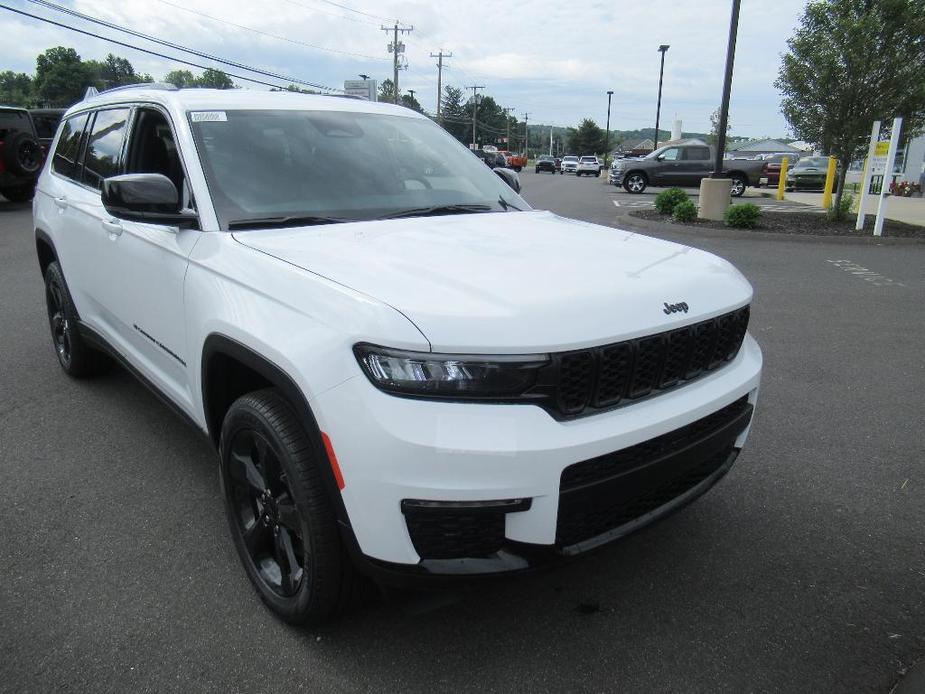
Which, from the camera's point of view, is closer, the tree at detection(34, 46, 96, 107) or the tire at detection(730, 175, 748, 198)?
the tire at detection(730, 175, 748, 198)

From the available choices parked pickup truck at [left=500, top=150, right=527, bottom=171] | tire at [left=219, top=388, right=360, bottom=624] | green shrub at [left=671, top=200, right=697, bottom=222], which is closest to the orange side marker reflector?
tire at [left=219, top=388, right=360, bottom=624]

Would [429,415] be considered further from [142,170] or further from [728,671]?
[142,170]

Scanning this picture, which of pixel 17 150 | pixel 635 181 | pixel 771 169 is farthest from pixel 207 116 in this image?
pixel 771 169

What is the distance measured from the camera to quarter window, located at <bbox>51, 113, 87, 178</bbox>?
4477 mm

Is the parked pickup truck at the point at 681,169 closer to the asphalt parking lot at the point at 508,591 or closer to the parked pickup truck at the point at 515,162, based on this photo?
the parked pickup truck at the point at 515,162

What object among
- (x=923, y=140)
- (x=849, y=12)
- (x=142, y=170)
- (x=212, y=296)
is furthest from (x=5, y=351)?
(x=923, y=140)

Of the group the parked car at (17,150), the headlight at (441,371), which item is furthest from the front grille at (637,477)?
the parked car at (17,150)

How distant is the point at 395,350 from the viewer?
1.91m

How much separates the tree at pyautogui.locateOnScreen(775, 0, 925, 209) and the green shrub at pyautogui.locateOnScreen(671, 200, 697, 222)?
2463mm

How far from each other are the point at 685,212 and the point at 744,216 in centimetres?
116

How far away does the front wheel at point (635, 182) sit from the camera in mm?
26812

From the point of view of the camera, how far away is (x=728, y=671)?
230cm

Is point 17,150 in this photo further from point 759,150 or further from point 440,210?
point 759,150

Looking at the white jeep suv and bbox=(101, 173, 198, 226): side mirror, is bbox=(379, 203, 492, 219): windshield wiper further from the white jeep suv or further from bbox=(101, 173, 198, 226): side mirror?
bbox=(101, 173, 198, 226): side mirror
